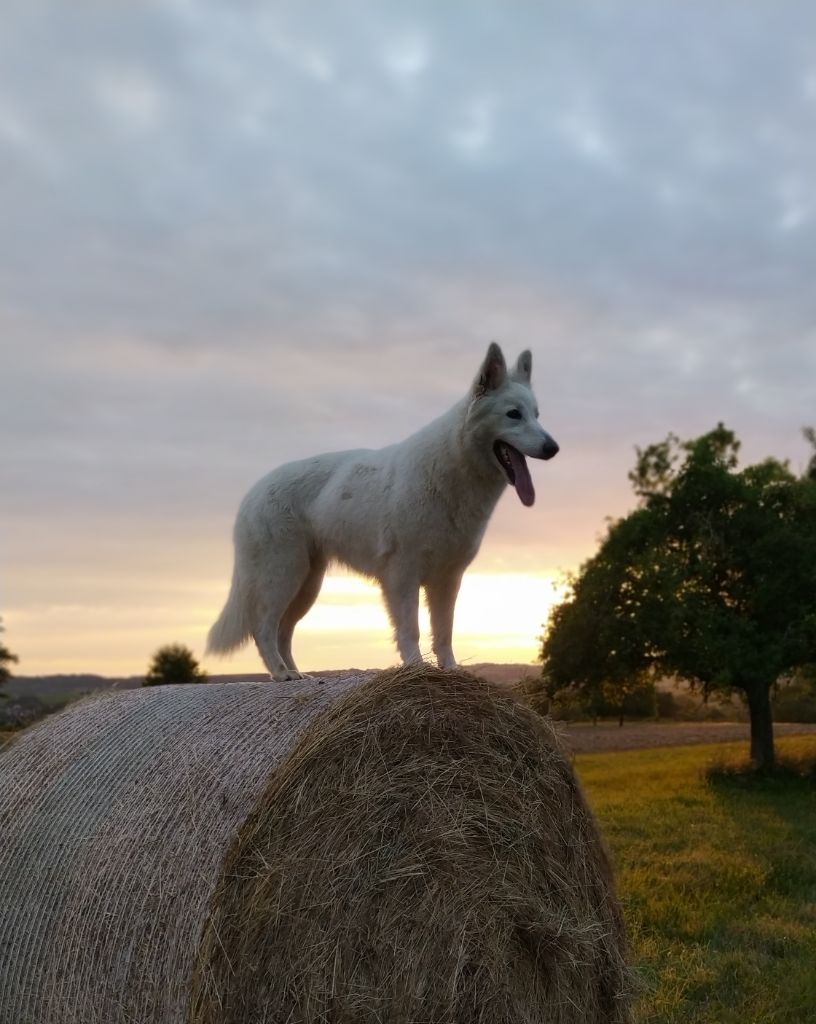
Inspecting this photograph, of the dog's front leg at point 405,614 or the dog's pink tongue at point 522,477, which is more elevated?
the dog's pink tongue at point 522,477

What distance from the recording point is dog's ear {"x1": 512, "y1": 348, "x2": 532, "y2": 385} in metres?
4.98

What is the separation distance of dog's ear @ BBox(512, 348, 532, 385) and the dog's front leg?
1067 millimetres

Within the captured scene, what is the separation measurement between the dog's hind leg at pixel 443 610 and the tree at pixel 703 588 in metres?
12.5

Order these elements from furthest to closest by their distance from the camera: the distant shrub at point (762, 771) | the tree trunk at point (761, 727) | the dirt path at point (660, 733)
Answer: the dirt path at point (660, 733) < the tree trunk at point (761, 727) < the distant shrub at point (762, 771)

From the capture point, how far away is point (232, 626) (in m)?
5.75

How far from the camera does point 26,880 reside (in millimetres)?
4098

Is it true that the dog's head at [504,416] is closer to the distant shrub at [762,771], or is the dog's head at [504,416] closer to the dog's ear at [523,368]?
the dog's ear at [523,368]

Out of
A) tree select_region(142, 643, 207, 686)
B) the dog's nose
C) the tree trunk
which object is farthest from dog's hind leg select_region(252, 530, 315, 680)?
the tree trunk

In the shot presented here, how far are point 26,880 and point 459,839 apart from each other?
1668 millimetres

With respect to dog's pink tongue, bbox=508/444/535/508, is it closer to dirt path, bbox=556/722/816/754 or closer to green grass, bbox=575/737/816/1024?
green grass, bbox=575/737/816/1024

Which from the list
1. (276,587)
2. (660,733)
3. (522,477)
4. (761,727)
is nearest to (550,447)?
(522,477)

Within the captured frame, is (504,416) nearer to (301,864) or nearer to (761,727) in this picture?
(301,864)

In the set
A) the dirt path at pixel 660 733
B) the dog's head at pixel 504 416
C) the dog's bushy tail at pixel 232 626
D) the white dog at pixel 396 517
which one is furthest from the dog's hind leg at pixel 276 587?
the dirt path at pixel 660 733

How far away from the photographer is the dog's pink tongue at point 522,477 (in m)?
4.80
